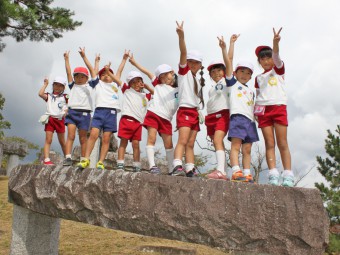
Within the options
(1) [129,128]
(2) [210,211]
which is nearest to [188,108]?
(1) [129,128]

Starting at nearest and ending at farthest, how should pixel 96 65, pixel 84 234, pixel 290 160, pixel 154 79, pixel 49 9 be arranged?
pixel 290 160, pixel 154 79, pixel 96 65, pixel 84 234, pixel 49 9

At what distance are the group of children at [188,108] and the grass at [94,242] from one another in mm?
2048

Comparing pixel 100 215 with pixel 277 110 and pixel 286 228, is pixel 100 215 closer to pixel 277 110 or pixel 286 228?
pixel 286 228

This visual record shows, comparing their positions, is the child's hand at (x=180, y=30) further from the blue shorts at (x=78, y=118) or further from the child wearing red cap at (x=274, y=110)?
the blue shorts at (x=78, y=118)

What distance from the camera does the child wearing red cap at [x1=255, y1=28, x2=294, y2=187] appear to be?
169 inches

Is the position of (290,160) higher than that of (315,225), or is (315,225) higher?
(290,160)

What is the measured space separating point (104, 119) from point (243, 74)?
6.72 feet

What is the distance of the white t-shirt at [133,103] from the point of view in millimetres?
5512

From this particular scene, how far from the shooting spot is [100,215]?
14.5ft

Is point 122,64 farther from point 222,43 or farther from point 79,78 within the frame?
point 222,43

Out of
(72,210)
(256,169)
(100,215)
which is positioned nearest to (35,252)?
(72,210)

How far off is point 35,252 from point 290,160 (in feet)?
12.1

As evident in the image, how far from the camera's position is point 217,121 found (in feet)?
15.1

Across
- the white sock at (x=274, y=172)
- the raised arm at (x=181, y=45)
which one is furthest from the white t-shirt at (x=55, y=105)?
the white sock at (x=274, y=172)
